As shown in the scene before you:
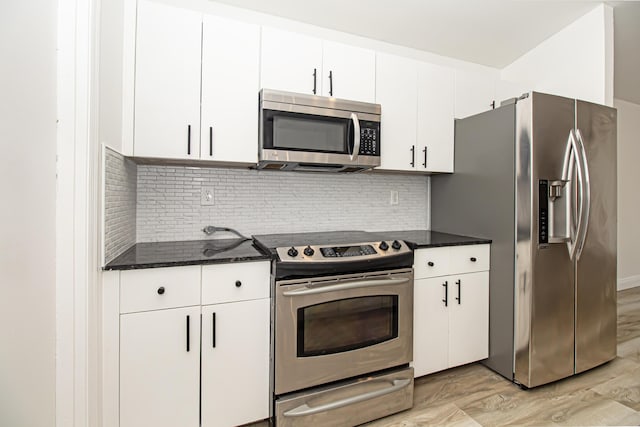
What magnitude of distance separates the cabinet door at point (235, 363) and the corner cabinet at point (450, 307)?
972 mm

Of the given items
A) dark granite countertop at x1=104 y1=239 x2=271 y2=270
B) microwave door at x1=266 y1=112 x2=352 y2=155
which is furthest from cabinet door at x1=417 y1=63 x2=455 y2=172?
dark granite countertop at x1=104 y1=239 x2=271 y2=270

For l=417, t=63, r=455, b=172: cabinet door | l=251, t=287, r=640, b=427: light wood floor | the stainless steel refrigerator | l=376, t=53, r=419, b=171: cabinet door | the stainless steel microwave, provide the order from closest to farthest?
1. l=251, t=287, r=640, b=427: light wood floor
2. the stainless steel microwave
3. the stainless steel refrigerator
4. l=376, t=53, r=419, b=171: cabinet door
5. l=417, t=63, r=455, b=172: cabinet door

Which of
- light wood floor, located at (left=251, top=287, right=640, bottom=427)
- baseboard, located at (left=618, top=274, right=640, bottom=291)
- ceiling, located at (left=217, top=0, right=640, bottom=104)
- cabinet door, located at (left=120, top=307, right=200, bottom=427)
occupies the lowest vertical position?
light wood floor, located at (left=251, top=287, right=640, bottom=427)

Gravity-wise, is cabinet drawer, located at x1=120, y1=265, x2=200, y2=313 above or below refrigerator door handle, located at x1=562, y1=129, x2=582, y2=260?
below

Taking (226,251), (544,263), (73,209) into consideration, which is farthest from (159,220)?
(544,263)

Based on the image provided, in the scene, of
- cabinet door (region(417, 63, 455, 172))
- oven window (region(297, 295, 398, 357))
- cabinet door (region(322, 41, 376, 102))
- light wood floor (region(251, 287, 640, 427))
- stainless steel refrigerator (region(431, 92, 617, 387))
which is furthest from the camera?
cabinet door (region(417, 63, 455, 172))

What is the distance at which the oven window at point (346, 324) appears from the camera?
164 cm

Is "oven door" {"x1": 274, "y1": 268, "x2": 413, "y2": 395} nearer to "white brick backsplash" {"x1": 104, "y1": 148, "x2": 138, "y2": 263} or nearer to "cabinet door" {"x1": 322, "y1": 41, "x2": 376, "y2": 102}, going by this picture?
"white brick backsplash" {"x1": 104, "y1": 148, "x2": 138, "y2": 263}

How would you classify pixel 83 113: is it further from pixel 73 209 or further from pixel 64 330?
pixel 64 330

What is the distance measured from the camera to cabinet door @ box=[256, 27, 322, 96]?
191 cm

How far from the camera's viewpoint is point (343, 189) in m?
2.56

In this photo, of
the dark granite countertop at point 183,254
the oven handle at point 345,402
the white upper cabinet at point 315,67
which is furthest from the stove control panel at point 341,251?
the white upper cabinet at point 315,67

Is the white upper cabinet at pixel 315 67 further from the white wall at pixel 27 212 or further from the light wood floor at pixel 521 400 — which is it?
the light wood floor at pixel 521 400

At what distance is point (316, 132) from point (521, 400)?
6.58 feet
